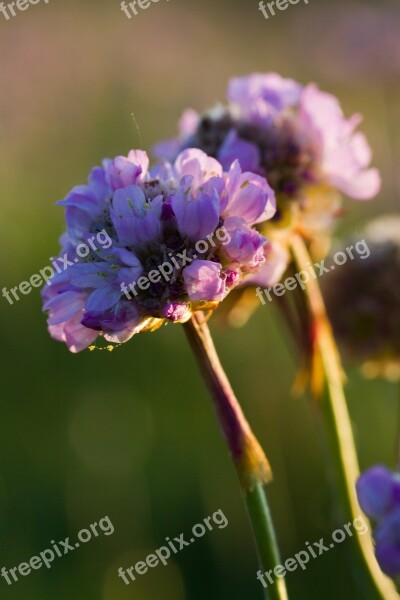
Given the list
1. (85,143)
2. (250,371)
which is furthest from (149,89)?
(250,371)

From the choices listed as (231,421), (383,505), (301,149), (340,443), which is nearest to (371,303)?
(301,149)

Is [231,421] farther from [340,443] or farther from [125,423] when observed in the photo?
[125,423]

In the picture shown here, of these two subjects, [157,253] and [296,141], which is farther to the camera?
[296,141]

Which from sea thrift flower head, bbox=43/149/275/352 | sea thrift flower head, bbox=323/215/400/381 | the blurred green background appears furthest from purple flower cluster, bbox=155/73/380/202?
the blurred green background

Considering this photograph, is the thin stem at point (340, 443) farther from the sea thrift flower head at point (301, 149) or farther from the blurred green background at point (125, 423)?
the blurred green background at point (125, 423)

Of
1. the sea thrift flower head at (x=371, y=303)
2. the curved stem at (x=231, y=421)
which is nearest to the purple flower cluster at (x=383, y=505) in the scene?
the curved stem at (x=231, y=421)

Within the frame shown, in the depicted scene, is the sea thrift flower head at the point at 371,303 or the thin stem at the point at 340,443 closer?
the thin stem at the point at 340,443
